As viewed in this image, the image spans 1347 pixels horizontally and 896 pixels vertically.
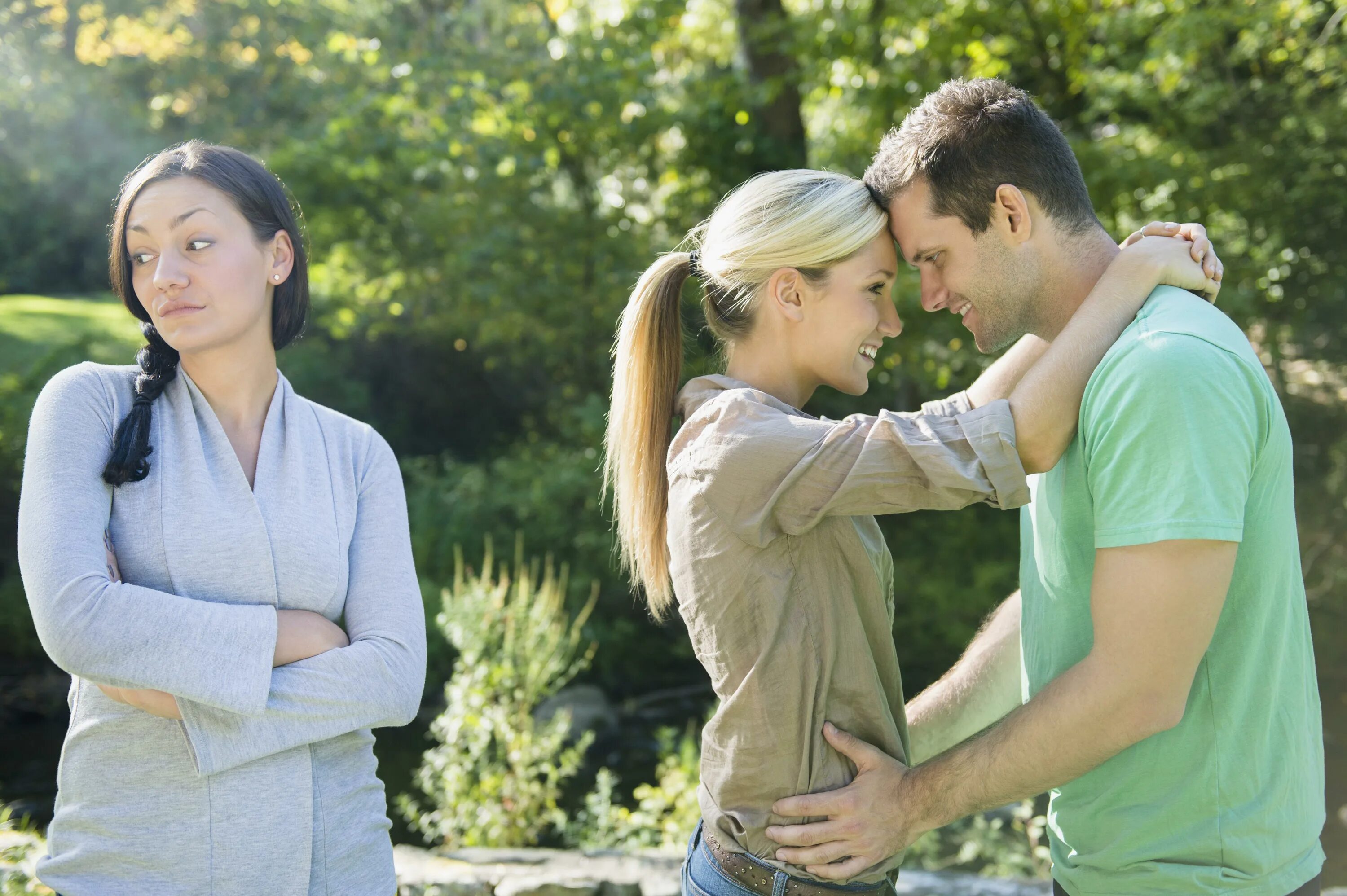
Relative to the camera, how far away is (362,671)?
1.75 metres

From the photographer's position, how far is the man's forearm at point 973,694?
78.7 inches

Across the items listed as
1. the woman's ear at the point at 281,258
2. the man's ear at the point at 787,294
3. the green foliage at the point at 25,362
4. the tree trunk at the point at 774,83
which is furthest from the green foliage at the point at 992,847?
the green foliage at the point at 25,362

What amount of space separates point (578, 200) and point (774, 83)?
79.2 inches

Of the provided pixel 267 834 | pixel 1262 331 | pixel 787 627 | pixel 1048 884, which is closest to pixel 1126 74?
pixel 1262 331

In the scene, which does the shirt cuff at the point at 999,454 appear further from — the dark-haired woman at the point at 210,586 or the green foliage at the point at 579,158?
the green foliage at the point at 579,158

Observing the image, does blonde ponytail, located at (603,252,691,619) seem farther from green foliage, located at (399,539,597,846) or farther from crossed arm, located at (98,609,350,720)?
green foliage, located at (399,539,597,846)

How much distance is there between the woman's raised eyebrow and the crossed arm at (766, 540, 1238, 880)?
1.36 m

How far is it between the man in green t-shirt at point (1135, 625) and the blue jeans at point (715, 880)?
53mm

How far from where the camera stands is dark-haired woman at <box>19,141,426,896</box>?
1.59m

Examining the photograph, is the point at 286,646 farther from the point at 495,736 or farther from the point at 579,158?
the point at 579,158

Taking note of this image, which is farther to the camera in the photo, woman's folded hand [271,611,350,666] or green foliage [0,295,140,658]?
green foliage [0,295,140,658]

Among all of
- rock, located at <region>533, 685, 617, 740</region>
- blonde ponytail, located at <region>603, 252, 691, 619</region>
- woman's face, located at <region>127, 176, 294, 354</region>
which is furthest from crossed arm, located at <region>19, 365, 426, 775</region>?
rock, located at <region>533, 685, 617, 740</region>

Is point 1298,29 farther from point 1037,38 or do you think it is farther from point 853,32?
point 853,32

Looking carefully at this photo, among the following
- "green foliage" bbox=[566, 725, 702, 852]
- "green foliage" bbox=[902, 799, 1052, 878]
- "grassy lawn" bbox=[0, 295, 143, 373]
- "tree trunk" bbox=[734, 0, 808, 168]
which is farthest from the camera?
"grassy lawn" bbox=[0, 295, 143, 373]
